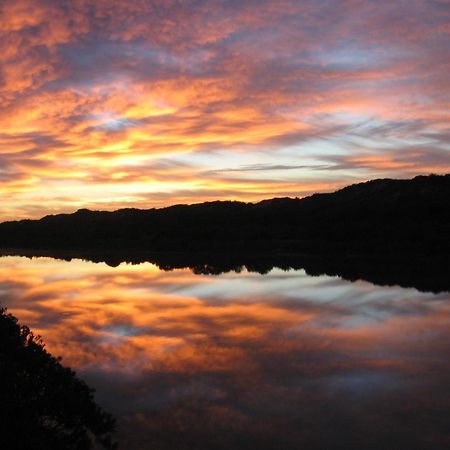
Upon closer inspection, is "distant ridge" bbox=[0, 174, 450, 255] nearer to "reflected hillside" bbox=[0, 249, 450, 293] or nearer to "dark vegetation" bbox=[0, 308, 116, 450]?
"reflected hillside" bbox=[0, 249, 450, 293]

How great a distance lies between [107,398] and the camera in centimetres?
1007

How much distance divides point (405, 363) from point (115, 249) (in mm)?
62103

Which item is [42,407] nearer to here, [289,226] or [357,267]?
[357,267]

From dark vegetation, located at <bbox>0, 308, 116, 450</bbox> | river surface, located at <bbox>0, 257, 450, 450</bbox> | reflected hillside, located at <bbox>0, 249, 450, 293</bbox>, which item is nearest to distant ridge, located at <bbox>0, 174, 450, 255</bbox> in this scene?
reflected hillside, located at <bbox>0, 249, 450, 293</bbox>

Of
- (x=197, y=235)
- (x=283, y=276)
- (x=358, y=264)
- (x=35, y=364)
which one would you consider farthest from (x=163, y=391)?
(x=197, y=235)

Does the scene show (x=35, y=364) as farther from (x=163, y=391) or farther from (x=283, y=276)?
(x=283, y=276)

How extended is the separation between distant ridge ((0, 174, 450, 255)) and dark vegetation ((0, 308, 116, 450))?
39.9 meters

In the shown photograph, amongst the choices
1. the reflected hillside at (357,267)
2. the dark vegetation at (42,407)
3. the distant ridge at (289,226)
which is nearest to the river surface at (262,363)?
the dark vegetation at (42,407)

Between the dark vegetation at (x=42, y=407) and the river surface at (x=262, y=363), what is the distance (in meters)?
0.72

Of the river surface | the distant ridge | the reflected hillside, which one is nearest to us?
the river surface

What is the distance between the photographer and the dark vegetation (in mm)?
6109

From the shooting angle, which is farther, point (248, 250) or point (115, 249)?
point (115, 249)

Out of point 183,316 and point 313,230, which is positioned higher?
point 313,230

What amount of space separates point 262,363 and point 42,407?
20.5 feet
